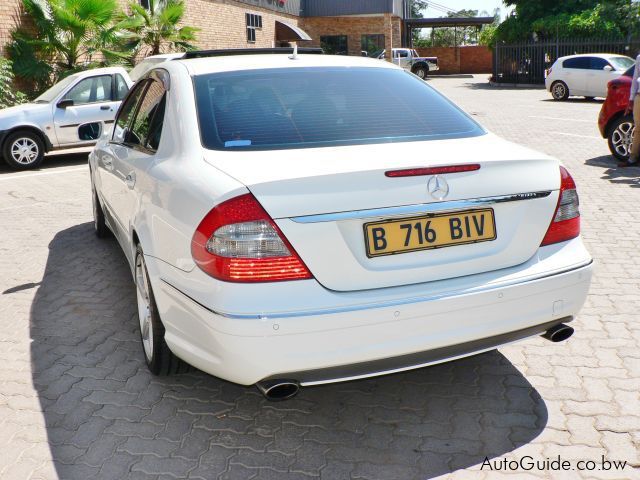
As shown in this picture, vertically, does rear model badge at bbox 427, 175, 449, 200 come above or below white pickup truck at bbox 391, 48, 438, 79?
below

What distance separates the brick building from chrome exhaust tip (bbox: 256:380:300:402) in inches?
819

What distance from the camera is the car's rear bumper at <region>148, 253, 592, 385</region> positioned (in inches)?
107

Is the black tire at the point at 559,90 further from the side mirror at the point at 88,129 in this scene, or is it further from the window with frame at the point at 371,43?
the window with frame at the point at 371,43

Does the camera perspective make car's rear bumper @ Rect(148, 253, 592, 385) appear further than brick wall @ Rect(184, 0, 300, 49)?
No

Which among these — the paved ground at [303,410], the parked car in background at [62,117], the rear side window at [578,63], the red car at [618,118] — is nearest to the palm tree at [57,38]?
the parked car in background at [62,117]

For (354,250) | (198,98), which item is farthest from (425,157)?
(198,98)

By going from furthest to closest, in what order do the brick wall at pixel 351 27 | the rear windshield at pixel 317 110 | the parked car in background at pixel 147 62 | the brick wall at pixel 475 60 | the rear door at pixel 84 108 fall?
the brick wall at pixel 475 60, the brick wall at pixel 351 27, the parked car in background at pixel 147 62, the rear door at pixel 84 108, the rear windshield at pixel 317 110

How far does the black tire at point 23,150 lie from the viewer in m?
11.9

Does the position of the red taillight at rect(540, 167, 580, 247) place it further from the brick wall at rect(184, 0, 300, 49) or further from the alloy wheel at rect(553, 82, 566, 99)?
the brick wall at rect(184, 0, 300, 49)

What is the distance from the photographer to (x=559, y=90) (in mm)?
23688

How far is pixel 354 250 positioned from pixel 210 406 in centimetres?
123

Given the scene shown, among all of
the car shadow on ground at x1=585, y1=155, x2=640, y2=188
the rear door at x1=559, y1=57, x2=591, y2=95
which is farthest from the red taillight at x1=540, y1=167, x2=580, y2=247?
the rear door at x1=559, y1=57, x2=591, y2=95

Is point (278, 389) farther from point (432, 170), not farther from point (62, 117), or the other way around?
point (62, 117)

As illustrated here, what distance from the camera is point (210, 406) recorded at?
352cm
